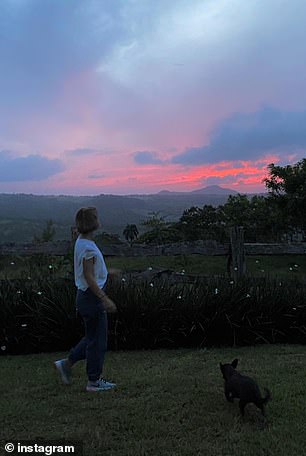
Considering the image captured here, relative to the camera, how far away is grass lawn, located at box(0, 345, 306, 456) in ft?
10.9

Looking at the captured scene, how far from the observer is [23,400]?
425 cm

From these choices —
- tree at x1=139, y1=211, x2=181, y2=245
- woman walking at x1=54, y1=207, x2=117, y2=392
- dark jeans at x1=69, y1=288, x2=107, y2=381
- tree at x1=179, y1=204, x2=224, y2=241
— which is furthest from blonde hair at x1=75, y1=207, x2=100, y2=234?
tree at x1=179, y1=204, x2=224, y2=241

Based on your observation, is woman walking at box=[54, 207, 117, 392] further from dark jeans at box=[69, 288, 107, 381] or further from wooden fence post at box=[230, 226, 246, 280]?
wooden fence post at box=[230, 226, 246, 280]

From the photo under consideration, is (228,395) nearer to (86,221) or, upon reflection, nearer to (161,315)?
(86,221)

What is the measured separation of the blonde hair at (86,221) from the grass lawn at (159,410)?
1.44 metres

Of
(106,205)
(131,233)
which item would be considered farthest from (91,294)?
(106,205)

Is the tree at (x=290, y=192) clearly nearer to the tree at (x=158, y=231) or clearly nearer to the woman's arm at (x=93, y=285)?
the tree at (x=158, y=231)

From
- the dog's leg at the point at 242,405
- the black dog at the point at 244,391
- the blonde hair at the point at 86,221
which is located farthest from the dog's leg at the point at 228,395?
the blonde hair at the point at 86,221

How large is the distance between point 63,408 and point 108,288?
2642 mm

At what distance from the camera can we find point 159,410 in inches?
155

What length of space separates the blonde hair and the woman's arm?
0.28 m

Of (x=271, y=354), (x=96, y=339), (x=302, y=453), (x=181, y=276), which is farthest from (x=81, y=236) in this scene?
(x=181, y=276)

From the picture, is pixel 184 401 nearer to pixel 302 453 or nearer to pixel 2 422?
pixel 302 453

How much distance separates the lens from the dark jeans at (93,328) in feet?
14.2
